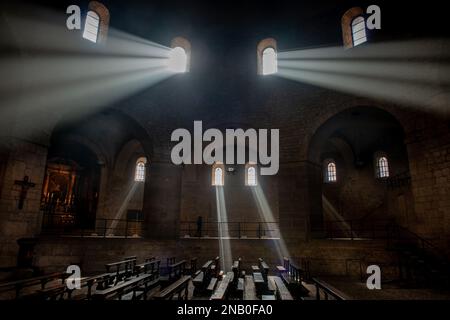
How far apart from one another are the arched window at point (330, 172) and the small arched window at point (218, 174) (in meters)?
7.11

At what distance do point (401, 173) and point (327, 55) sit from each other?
325 inches

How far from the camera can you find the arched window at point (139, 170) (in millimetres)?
18562

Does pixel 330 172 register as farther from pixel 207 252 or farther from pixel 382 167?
pixel 207 252

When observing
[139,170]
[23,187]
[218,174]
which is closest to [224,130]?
[218,174]

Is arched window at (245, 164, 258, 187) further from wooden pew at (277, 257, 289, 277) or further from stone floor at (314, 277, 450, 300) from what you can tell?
wooden pew at (277, 257, 289, 277)

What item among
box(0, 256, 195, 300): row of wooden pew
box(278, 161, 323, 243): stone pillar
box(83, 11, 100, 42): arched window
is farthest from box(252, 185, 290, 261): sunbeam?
box(83, 11, 100, 42): arched window

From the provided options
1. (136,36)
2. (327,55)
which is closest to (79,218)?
(136,36)

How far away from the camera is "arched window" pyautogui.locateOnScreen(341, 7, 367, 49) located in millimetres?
12039

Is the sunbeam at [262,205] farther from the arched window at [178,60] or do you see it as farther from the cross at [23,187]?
the cross at [23,187]

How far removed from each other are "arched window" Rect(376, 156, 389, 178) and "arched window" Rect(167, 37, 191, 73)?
12.8 metres

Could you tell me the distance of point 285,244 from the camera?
422 inches

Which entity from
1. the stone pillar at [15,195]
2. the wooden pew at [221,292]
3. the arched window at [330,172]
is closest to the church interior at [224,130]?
the stone pillar at [15,195]

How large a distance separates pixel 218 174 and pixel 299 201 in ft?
27.8
